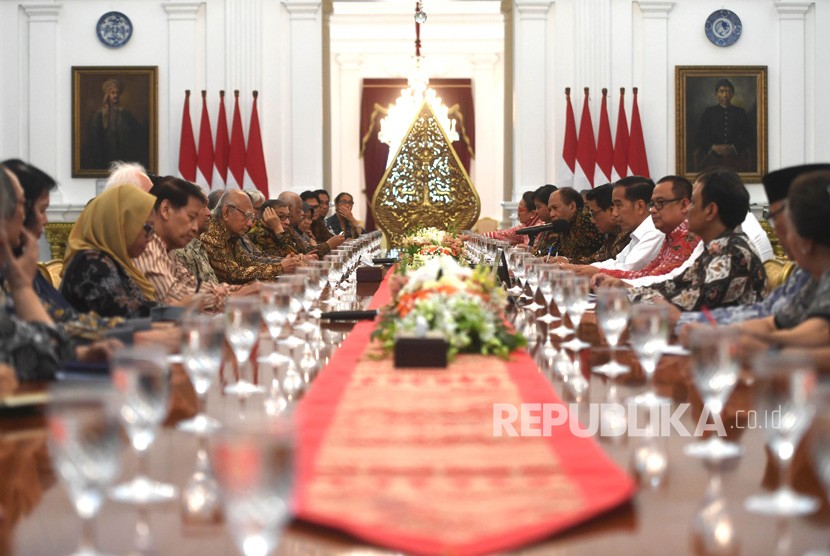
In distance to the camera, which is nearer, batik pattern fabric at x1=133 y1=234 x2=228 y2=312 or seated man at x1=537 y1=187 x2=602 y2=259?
batik pattern fabric at x1=133 y1=234 x2=228 y2=312

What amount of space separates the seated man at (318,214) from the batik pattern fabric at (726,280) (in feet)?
23.2

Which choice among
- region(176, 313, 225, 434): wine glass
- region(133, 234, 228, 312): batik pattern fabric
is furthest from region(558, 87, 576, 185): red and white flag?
region(176, 313, 225, 434): wine glass

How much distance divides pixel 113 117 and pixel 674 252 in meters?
8.03

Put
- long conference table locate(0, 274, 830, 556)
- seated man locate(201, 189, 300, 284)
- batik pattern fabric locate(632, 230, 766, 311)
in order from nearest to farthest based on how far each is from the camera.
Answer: long conference table locate(0, 274, 830, 556) < batik pattern fabric locate(632, 230, 766, 311) < seated man locate(201, 189, 300, 284)

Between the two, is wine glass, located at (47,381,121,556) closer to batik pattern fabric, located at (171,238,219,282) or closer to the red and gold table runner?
the red and gold table runner

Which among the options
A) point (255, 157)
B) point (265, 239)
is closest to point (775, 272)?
point (265, 239)

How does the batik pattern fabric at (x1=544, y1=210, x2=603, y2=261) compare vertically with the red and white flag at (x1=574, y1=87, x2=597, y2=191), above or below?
below

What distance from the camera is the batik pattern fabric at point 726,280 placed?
12.6ft

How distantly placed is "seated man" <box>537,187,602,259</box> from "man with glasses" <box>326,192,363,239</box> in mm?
4172

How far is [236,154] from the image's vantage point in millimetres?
11875

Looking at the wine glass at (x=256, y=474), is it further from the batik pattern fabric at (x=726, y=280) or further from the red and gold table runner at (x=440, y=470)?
the batik pattern fabric at (x=726, y=280)

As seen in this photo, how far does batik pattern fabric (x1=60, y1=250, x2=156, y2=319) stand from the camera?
3607mm

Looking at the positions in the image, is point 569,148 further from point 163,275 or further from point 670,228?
point 163,275

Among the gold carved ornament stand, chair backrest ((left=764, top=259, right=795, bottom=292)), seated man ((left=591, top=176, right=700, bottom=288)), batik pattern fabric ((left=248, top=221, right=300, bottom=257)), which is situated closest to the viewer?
chair backrest ((left=764, top=259, right=795, bottom=292))
